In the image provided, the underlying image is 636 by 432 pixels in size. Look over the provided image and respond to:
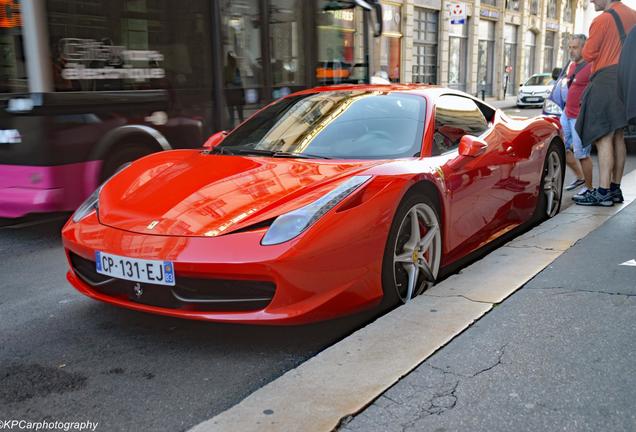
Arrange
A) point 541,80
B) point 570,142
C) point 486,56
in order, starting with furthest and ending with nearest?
point 486,56, point 541,80, point 570,142

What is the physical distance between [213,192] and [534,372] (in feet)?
5.76

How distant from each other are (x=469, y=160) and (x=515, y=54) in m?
35.2

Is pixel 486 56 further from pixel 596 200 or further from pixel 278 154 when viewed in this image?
pixel 278 154

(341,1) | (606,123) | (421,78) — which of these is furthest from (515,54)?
(606,123)

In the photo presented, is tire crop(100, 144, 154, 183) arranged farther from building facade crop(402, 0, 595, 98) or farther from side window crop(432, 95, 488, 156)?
building facade crop(402, 0, 595, 98)

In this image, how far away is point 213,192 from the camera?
330cm

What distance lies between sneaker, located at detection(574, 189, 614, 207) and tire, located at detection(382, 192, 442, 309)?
2809 millimetres

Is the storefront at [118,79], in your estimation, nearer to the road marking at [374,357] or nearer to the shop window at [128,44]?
the shop window at [128,44]

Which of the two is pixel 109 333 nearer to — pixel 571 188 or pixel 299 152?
pixel 299 152

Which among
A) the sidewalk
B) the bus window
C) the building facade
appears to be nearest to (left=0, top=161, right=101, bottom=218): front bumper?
the bus window

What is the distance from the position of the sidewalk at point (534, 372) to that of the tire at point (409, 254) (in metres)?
0.50

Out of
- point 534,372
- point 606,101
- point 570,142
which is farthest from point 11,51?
point 570,142

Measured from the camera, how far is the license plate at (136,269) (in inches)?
114

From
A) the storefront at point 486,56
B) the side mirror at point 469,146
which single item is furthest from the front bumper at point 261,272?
the storefront at point 486,56
